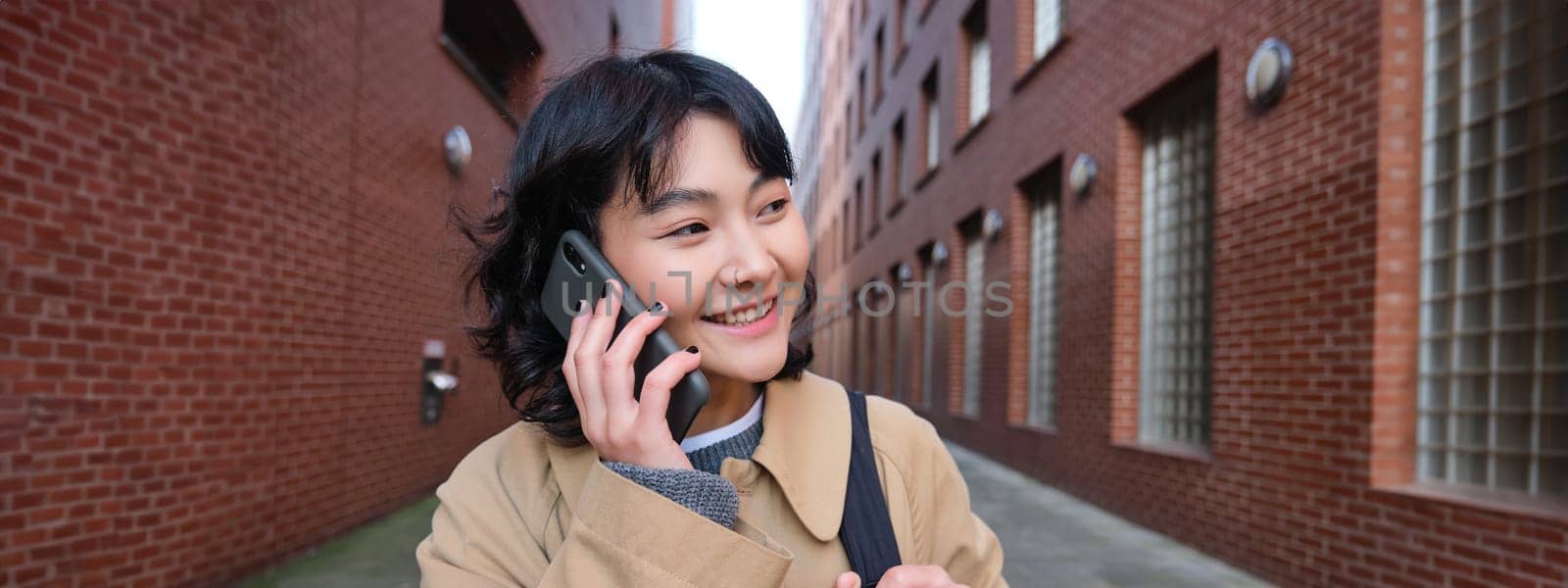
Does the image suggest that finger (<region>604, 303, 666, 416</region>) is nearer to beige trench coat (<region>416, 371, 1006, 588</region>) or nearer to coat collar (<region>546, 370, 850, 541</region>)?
beige trench coat (<region>416, 371, 1006, 588</region>)

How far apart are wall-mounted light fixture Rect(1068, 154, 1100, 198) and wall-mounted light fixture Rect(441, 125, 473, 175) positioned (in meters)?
5.24

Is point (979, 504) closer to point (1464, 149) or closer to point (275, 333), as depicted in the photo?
point (1464, 149)

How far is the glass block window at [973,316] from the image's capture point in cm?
1165

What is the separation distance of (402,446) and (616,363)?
19.2ft

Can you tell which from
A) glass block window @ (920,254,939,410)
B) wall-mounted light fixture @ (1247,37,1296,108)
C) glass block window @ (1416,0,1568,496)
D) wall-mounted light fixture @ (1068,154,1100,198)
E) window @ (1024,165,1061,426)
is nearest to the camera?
glass block window @ (1416,0,1568,496)

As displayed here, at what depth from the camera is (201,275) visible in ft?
12.8

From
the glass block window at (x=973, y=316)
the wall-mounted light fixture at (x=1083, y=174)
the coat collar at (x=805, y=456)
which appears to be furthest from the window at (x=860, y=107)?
the coat collar at (x=805, y=456)

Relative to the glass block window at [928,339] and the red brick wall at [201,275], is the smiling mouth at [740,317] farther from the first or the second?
the glass block window at [928,339]

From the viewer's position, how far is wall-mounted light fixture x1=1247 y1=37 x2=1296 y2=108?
4855 millimetres

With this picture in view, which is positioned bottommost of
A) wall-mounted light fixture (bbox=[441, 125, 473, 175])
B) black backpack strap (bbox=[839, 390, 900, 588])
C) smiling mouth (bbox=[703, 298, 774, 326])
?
black backpack strap (bbox=[839, 390, 900, 588])

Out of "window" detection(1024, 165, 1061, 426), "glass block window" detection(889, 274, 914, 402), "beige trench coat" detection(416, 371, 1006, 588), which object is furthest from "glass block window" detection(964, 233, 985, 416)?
"beige trench coat" detection(416, 371, 1006, 588)

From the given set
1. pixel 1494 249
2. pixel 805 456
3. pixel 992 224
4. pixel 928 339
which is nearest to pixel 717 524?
pixel 805 456

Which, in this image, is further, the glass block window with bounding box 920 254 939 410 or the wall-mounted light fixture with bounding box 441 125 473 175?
the glass block window with bounding box 920 254 939 410

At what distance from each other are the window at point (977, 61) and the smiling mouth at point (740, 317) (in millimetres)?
10693
